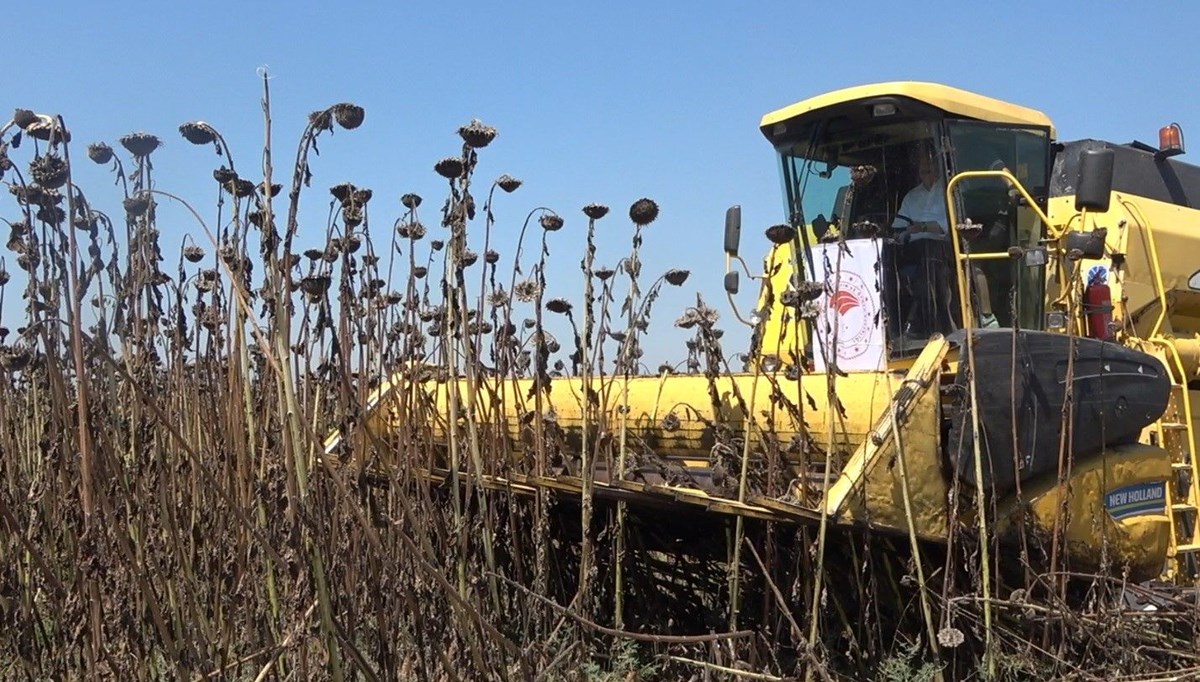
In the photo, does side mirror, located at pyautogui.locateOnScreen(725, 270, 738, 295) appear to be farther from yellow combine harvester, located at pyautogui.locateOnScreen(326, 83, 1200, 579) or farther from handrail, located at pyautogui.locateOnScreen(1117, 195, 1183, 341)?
handrail, located at pyautogui.locateOnScreen(1117, 195, 1183, 341)

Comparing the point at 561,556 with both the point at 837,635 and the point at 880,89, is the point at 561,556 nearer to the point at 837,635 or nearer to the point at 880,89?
the point at 837,635

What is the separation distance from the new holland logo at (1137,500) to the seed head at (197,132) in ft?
9.56

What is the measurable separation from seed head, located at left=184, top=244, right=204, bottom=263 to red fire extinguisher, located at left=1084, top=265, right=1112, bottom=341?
10.8 ft

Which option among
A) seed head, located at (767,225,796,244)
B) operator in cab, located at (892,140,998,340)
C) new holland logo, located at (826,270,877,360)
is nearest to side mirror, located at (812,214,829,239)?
operator in cab, located at (892,140,998,340)

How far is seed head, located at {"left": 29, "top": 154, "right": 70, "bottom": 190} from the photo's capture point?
246 centimetres

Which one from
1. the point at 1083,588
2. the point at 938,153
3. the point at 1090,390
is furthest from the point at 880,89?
the point at 1083,588

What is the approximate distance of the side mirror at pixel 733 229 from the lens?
19.7ft

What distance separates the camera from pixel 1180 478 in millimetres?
4781

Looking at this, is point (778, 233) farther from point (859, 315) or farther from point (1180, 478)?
point (1180, 478)

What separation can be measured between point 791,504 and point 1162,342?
2540 mm

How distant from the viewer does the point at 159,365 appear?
138 inches

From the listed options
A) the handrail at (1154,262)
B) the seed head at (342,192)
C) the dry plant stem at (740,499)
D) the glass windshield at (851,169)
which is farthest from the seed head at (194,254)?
the handrail at (1154,262)

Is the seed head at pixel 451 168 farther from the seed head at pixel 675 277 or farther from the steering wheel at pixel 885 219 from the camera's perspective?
the steering wheel at pixel 885 219

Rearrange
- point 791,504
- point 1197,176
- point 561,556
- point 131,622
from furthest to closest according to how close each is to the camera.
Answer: point 1197,176 < point 561,556 < point 791,504 < point 131,622
